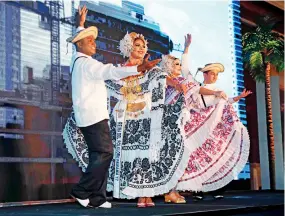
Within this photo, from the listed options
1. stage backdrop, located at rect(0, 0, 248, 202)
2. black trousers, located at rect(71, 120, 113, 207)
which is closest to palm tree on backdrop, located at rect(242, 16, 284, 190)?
stage backdrop, located at rect(0, 0, 248, 202)

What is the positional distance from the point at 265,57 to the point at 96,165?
4381 millimetres

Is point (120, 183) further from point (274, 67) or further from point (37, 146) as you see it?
point (274, 67)

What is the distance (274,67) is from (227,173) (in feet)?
11.2

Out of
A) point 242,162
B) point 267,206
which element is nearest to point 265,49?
point 242,162

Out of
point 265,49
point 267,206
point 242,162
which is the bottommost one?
point 267,206

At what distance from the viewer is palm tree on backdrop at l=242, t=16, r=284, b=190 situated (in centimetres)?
737

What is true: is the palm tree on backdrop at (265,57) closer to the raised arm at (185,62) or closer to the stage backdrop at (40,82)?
the stage backdrop at (40,82)

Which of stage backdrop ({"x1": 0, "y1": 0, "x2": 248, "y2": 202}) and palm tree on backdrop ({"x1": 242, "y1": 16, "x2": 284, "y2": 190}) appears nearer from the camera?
stage backdrop ({"x1": 0, "y1": 0, "x2": 248, "y2": 202})

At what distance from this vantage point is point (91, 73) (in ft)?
12.5

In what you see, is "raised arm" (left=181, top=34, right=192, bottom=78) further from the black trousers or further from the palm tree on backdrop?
the palm tree on backdrop

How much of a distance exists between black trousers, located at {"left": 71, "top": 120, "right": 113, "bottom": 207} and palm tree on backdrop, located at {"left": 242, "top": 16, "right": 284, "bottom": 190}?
3926mm

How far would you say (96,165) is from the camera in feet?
12.5

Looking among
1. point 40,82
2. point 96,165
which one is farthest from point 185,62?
point 96,165

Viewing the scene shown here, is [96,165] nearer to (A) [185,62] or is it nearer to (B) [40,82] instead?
(B) [40,82]
